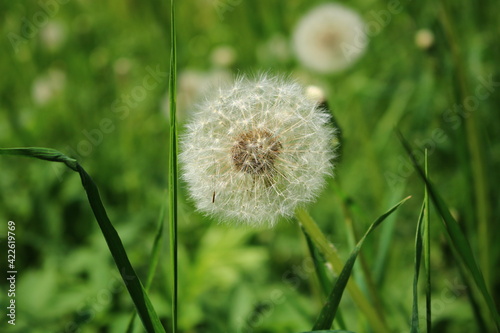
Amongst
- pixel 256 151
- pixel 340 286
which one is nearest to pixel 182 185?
pixel 256 151

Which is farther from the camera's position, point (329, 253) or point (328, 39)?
point (328, 39)

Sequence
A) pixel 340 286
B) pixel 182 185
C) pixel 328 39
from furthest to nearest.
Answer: pixel 328 39, pixel 182 185, pixel 340 286

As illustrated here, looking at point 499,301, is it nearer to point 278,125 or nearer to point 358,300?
point 358,300

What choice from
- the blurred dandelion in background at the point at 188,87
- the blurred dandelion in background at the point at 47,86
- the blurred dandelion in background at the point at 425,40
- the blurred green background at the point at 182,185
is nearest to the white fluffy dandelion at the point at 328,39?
the blurred green background at the point at 182,185

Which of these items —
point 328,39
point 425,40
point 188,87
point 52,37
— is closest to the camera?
point 425,40

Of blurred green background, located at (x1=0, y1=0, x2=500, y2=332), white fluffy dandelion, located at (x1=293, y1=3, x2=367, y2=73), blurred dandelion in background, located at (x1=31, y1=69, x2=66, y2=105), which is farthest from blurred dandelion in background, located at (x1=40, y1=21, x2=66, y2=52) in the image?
white fluffy dandelion, located at (x1=293, y1=3, x2=367, y2=73)

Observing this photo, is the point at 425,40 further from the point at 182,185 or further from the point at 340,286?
the point at 340,286

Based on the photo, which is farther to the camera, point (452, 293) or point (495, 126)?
point (495, 126)

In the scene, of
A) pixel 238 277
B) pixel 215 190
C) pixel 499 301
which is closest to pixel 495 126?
pixel 499 301
